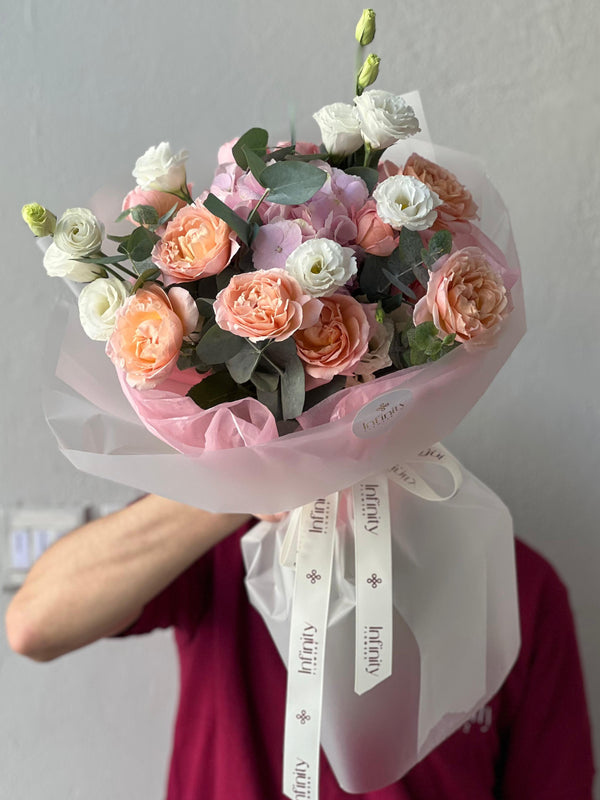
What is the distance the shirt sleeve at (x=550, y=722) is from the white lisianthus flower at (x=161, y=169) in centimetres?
67

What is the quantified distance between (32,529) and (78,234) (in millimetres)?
695

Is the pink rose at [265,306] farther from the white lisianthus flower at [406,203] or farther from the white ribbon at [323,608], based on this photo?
the white ribbon at [323,608]

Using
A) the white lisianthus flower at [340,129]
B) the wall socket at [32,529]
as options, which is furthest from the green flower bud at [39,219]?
the wall socket at [32,529]

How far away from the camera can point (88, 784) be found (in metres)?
→ 1.14

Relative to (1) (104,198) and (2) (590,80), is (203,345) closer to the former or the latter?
(1) (104,198)

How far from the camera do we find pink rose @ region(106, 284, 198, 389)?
0.47 metres

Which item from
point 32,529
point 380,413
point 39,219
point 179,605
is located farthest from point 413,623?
point 32,529

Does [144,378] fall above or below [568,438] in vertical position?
above

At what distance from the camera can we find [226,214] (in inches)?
19.2

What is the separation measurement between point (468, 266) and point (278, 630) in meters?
0.40

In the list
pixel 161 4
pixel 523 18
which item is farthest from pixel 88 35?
pixel 523 18

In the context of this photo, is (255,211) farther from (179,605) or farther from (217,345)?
(179,605)

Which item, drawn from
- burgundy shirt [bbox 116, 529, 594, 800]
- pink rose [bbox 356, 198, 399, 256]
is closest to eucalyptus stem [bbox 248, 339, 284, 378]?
pink rose [bbox 356, 198, 399, 256]

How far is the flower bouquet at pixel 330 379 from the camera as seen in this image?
0.49 meters
